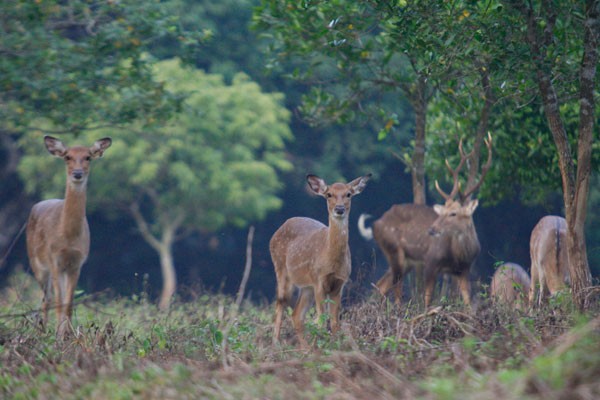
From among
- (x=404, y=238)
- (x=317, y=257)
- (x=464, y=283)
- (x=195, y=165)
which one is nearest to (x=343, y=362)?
(x=317, y=257)

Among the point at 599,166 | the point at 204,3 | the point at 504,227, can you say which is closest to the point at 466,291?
the point at 599,166

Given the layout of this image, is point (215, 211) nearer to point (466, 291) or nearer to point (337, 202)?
point (466, 291)

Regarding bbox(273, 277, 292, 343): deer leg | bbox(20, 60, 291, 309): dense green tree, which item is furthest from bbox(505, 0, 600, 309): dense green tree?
bbox(20, 60, 291, 309): dense green tree

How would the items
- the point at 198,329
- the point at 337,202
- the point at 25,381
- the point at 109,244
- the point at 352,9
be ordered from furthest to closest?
the point at 109,244, the point at 352,9, the point at 337,202, the point at 198,329, the point at 25,381

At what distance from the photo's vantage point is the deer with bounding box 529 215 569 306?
1155 centimetres

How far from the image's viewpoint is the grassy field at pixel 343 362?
438cm

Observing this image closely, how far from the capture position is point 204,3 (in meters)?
27.1

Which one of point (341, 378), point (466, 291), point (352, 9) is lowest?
point (466, 291)

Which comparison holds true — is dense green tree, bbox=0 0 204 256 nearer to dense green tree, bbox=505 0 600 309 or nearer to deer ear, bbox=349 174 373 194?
deer ear, bbox=349 174 373 194

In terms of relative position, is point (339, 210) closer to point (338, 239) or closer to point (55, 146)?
point (338, 239)

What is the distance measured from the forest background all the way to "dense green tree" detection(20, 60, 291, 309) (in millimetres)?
62

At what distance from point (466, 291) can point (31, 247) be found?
5.86 m

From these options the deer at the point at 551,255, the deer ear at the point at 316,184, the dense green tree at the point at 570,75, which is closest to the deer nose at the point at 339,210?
the deer ear at the point at 316,184

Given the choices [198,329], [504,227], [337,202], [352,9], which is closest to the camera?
[198,329]
